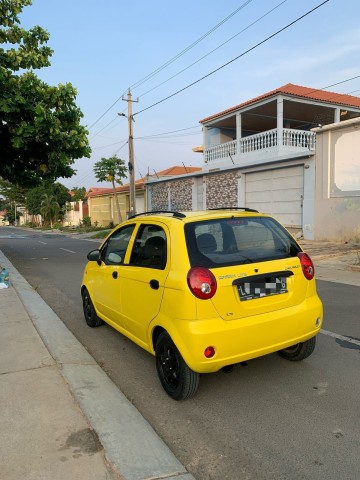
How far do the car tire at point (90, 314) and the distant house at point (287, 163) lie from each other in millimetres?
11318

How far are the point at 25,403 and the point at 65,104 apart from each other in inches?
413

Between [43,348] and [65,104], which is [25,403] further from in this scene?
[65,104]

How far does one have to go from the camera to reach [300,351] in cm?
401

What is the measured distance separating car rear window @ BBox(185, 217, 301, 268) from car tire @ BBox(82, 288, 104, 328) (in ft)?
8.41

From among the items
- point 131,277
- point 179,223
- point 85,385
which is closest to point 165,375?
point 85,385

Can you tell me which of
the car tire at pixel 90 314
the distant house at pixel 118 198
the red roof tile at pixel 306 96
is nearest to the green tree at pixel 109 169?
the distant house at pixel 118 198

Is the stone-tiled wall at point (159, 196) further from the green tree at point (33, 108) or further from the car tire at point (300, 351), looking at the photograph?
the car tire at point (300, 351)

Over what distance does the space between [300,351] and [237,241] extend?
1357 millimetres

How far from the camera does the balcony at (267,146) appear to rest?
19219 millimetres

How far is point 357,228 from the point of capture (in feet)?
45.7

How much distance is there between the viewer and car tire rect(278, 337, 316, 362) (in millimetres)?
3941

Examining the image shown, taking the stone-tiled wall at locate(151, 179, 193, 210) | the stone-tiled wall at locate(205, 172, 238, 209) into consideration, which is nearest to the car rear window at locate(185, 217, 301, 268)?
the stone-tiled wall at locate(205, 172, 238, 209)

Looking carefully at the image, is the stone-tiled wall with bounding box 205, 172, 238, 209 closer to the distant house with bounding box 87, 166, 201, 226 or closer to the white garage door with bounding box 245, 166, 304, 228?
the white garage door with bounding box 245, 166, 304, 228

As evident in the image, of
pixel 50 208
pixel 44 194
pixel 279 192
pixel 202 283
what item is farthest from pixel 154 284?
pixel 44 194
